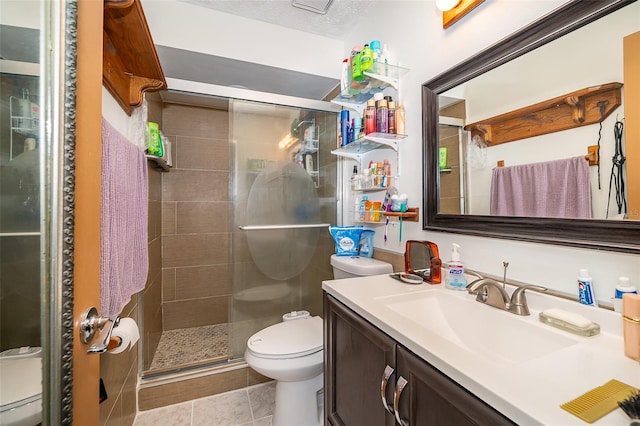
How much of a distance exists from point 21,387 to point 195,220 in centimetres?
216

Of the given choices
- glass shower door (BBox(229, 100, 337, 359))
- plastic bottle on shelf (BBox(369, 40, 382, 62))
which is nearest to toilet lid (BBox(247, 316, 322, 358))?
glass shower door (BBox(229, 100, 337, 359))

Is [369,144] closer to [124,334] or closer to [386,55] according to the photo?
[386,55]

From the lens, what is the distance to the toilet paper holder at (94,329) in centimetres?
58

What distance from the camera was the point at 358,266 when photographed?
4.92ft

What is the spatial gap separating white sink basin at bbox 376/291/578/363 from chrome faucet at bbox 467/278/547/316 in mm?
20

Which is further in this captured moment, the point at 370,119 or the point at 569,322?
the point at 370,119

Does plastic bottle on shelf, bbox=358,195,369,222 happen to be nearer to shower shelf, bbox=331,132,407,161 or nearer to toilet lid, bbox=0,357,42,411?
shower shelf, bbox=331,132,407,161

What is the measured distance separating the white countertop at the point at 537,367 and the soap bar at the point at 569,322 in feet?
0.05

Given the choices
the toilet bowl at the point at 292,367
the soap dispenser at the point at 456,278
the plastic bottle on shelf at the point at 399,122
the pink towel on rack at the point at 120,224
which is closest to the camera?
the pink towel on rack at the point at 120,224

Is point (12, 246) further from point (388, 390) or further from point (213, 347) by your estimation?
point (213, 347)

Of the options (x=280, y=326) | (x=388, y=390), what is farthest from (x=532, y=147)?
(x=280, y=326)

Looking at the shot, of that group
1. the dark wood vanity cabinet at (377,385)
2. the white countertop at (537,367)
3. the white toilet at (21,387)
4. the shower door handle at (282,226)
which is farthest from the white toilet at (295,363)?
the white toilet at (21,387)

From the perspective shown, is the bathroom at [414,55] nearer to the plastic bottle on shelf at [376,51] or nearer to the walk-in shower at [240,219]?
the plastic bottle on shelf at [376,51]

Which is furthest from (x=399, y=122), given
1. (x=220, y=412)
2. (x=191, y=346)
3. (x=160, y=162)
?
(x=191, y=346)
